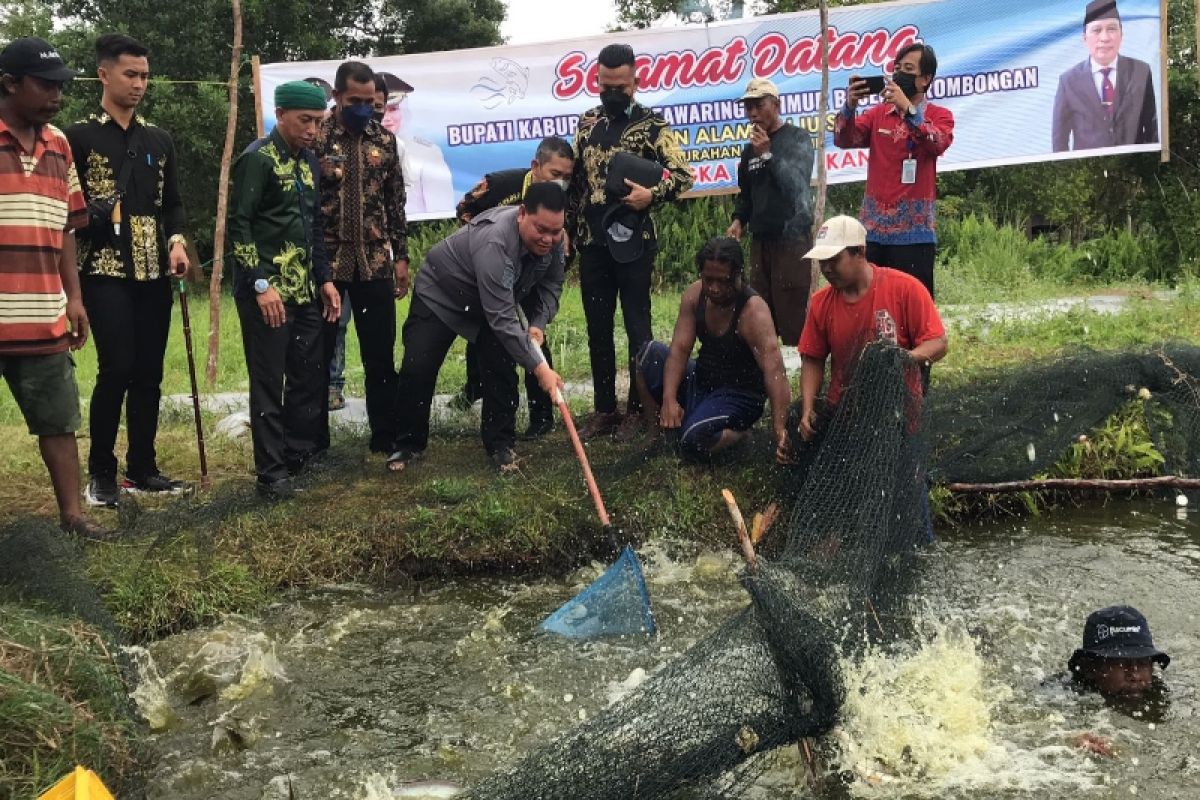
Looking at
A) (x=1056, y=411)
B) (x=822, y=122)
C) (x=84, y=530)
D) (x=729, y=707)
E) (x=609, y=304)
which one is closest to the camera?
(x=729, y=707)

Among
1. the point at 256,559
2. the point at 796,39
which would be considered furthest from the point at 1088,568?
the point at 796,39

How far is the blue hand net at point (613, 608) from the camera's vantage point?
4.41m

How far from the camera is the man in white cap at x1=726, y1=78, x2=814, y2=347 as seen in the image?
6496 mm

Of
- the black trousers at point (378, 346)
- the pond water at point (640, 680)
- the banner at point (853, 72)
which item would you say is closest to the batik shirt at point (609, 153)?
the black trousers at point (378, 346)

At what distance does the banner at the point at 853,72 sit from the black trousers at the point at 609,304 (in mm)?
4418

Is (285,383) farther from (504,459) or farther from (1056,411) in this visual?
(1056,411)

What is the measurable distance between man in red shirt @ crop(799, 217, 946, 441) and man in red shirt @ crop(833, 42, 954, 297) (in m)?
1.24

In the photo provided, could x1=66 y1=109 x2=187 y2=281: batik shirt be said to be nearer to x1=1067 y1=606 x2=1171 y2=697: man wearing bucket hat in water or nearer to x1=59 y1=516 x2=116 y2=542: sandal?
x1=59 y1=516 x2=116 y2=542: sandal

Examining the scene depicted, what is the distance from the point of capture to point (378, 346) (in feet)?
20.5

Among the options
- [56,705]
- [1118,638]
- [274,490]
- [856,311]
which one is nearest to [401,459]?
[274,490]

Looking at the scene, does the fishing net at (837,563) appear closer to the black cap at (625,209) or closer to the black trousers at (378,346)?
the black cap at (625,209)

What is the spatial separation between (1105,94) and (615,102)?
6.12 metres

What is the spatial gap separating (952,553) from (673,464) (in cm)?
139

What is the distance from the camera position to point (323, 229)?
5918mm
